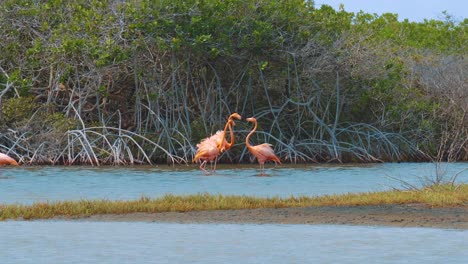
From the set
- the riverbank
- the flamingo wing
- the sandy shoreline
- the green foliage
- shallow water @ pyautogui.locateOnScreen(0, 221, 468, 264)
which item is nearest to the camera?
shallow water @ pyautogui.locateOnScreen(0, 221, 468, 264)

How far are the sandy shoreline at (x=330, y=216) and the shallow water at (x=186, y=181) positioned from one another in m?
2.81

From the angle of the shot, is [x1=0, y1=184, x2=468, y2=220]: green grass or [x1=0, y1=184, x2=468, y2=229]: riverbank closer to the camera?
[x1=0, y1=184, x2=468, y2=229]: riverbank

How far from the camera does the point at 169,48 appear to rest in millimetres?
27641

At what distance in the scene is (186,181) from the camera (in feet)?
73.2

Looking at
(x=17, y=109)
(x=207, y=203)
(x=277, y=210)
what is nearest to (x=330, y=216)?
(x=277, y=210)

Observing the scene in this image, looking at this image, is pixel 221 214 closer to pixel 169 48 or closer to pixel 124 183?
pixel 124 183

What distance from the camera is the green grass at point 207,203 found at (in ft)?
47.2

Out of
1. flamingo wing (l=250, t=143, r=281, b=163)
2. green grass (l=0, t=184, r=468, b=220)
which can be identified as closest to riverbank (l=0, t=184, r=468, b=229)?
green grass (l=0, t=184, r=468, b=220)

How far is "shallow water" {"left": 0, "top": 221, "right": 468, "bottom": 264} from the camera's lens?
11094 millimetres

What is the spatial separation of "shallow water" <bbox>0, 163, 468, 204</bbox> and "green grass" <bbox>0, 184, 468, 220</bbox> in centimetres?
174

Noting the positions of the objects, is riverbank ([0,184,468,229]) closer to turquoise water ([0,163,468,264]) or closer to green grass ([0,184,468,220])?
green grass ([0,184,468,220])

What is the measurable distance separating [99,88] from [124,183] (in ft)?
20.3

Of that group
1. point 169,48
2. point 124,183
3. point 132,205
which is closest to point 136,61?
point 169,48

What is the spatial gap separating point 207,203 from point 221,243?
9.95 ft
